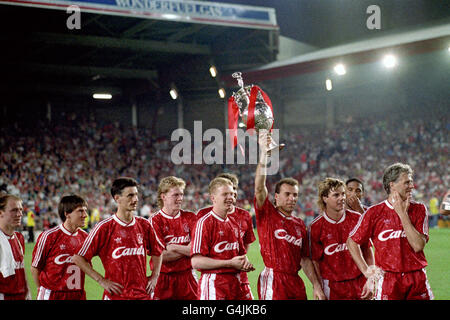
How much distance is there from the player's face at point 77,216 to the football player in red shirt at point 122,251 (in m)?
0.78

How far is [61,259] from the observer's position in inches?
222

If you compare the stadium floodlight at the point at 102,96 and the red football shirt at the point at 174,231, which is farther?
the stadium floodlight at the point at 102,96

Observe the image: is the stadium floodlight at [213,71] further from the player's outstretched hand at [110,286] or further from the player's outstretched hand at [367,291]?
the player's outstretched hand at [367,291]

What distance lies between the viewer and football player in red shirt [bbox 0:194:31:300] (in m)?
5.25

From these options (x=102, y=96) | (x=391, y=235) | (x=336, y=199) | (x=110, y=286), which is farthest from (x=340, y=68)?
(x=110, y=286)

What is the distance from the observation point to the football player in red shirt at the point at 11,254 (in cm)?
525

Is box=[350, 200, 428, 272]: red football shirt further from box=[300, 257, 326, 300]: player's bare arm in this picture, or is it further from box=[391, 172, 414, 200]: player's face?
box=[300, 257, 326, 300]: player's bare arm

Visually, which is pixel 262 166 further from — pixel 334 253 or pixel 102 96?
pixel 102 96

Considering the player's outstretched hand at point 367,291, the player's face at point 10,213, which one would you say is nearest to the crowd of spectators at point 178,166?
the player's face at point 10,213

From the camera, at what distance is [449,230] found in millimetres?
20562

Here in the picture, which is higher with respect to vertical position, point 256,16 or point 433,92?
point 256,16
